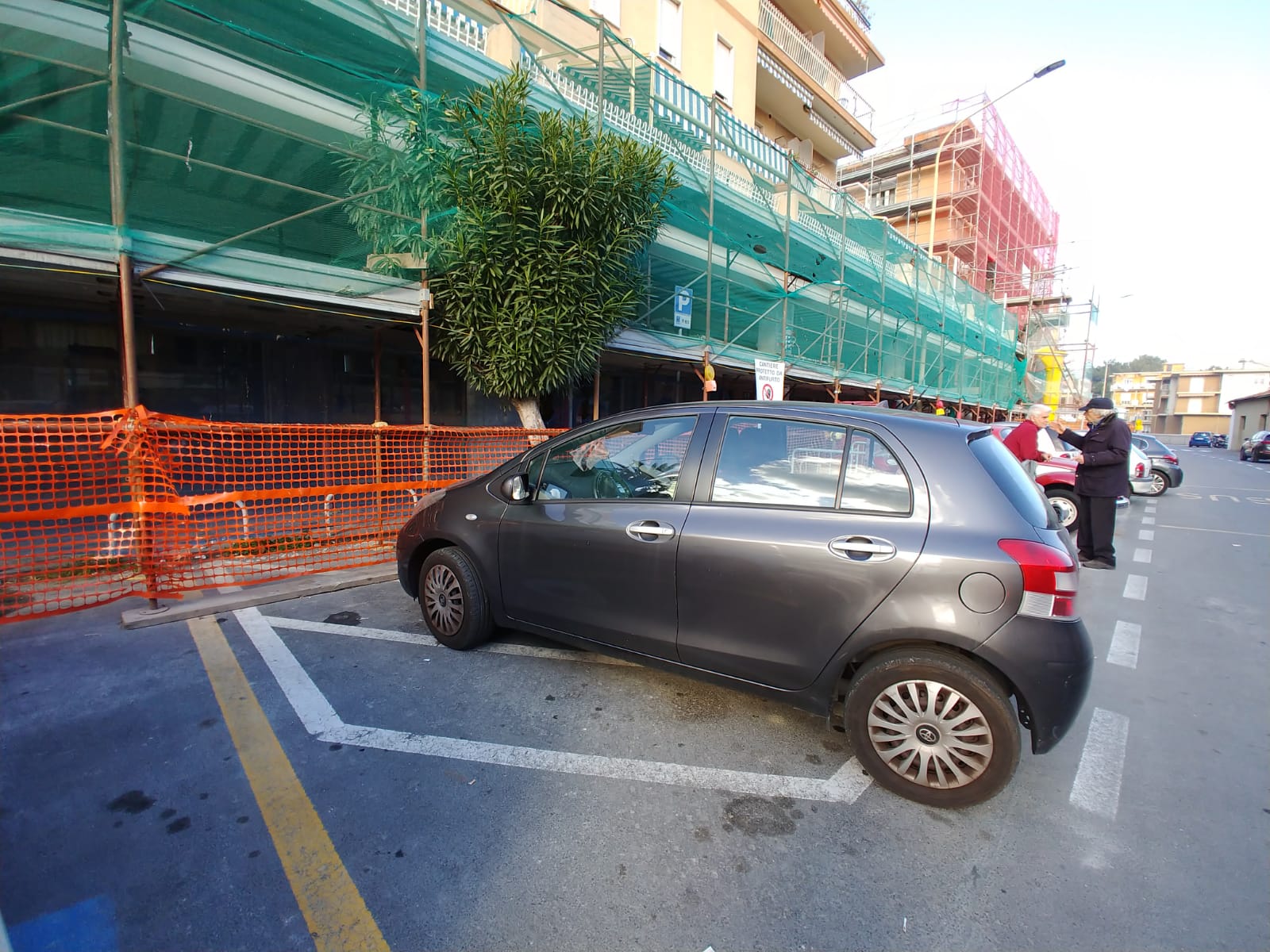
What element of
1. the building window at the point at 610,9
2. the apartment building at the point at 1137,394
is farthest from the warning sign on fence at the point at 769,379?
the apartment building at the point at 1137,394

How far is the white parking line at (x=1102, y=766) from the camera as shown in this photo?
2479 mm

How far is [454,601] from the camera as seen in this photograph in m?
3.72

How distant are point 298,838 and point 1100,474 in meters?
6.79

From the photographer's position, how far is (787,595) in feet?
8.38

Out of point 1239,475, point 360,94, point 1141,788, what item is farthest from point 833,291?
point 1239,475

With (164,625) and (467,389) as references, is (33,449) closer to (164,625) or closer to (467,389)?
(164,625)

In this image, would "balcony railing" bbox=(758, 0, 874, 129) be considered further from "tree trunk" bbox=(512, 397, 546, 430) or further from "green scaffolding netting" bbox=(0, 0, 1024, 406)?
"tree trunk" bbox=(512, 397, 546, 430)

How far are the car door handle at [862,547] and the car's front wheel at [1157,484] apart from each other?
610 inches

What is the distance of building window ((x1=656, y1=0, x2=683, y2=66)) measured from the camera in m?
13.3

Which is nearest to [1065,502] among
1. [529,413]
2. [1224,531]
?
[1224,531]

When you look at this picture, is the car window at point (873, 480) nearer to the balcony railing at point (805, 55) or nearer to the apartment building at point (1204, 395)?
the balcony railing at point (805, 55)

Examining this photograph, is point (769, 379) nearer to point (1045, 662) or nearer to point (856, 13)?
point (1045, 662)

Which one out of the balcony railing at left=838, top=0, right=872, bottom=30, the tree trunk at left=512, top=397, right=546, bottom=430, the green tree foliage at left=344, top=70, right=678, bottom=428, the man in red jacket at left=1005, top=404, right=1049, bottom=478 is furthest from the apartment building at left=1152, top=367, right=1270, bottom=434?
the tree trunk at left=512, top=397, right=546, bottom=430

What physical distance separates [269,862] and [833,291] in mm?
15135
